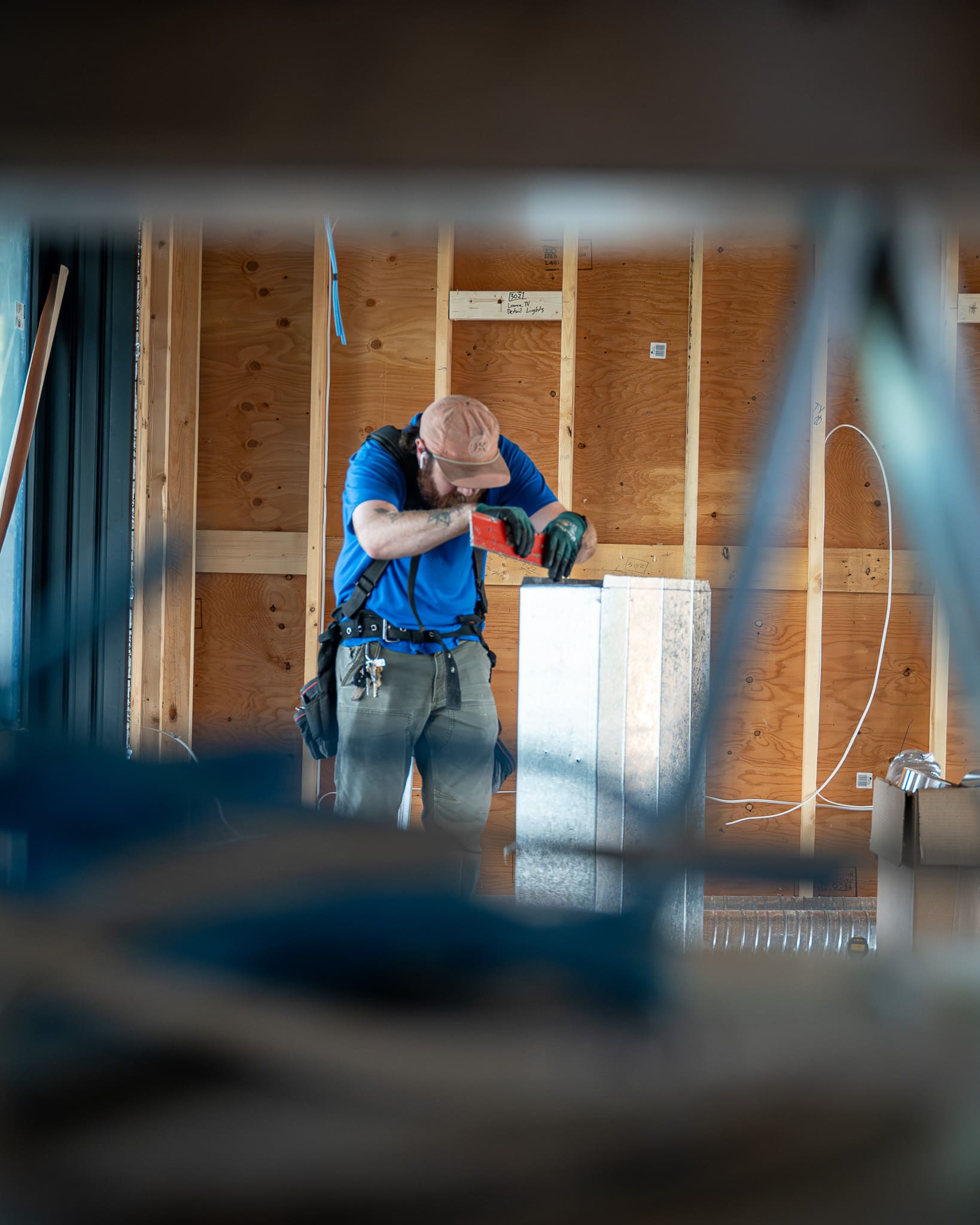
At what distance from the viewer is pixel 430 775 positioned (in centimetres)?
203

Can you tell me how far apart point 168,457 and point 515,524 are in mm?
1581

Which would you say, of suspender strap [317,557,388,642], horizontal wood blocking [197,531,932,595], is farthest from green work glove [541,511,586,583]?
horizontal wood blocking [197,531,932,595]

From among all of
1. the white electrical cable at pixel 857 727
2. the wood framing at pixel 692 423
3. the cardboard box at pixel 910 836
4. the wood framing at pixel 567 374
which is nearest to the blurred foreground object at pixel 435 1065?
the cardboard box at pixel 910 836

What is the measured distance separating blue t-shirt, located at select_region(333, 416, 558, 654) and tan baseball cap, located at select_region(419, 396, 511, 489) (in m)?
0.10

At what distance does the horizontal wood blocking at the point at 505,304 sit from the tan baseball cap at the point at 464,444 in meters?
1.20

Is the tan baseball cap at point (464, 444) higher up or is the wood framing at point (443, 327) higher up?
the wood framing at point (443, 327)

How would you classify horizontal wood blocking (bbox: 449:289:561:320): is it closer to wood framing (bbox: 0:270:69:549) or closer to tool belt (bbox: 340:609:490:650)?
wood framing (bbox: 0:270:69:549)

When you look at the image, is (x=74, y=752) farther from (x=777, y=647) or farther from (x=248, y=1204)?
(x=777, y=647)

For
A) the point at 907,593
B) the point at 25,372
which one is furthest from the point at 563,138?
the point at 907,593

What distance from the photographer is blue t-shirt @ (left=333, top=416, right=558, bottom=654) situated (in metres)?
2.02

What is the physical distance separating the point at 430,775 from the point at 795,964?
71.0 inches

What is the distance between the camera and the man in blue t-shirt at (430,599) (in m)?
1.95

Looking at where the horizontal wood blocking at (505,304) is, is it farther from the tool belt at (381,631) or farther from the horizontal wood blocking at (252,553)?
the tool belt at (381,631)

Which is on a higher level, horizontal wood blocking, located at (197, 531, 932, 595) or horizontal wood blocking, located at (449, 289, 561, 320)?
horizontal wood blocking, located at (449, 289, 561, 320)
